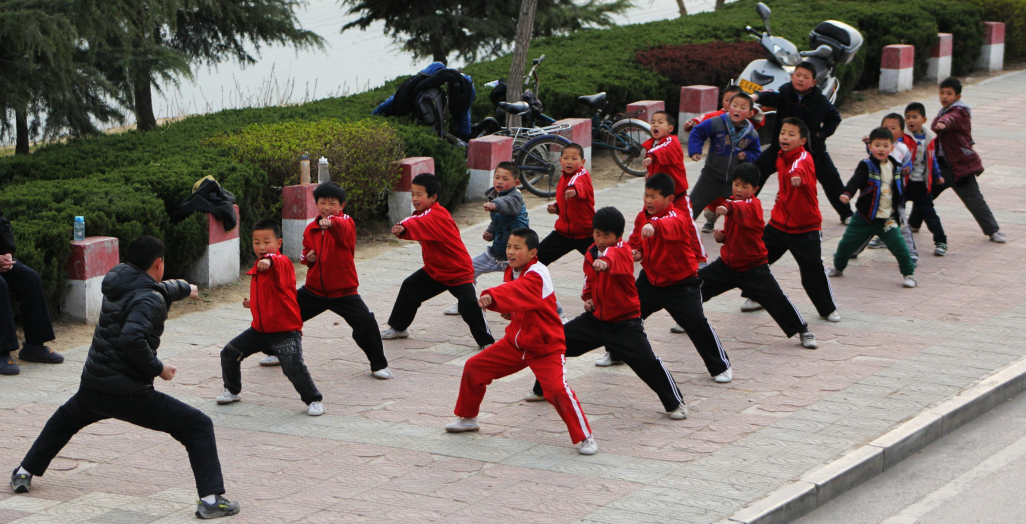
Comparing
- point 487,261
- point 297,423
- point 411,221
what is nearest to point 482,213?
point 487,261

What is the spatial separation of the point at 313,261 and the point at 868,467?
357 cm

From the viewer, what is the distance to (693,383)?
7.30 meters

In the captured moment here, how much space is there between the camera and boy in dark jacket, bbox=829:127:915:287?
941 cm

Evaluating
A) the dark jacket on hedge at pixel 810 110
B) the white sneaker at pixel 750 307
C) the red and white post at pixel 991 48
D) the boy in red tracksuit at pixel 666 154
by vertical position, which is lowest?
the white sneaker at pixel 750 307

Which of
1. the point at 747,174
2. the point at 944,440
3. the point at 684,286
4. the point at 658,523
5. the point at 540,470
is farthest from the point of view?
the point at 747,174

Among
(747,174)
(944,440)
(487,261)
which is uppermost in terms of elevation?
(747,174)

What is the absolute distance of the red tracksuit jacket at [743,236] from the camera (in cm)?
782

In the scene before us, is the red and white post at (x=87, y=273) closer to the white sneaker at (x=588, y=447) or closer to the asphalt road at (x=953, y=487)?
the white sneaker at (x=588, y=447)

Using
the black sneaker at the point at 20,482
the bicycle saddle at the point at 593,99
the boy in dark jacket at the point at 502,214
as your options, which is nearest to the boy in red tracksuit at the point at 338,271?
the boy in dark jacket at the point at 502,214

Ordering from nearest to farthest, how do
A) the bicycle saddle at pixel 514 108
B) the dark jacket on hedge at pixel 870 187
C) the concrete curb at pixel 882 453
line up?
the concrete curb at pixel 882 453
the dark jacket on hedge at pixel 870 187
the bicycle saddle at pixel 514 108

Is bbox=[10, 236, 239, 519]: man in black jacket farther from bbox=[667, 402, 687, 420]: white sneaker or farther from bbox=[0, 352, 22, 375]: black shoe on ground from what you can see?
bbox=[667, 402, 687, 420]: white sneaker

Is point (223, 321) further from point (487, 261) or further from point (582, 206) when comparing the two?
point (582, 206)

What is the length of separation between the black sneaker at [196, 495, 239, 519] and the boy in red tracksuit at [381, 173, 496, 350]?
97.0 inches

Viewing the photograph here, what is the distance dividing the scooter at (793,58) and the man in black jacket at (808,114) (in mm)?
3916
